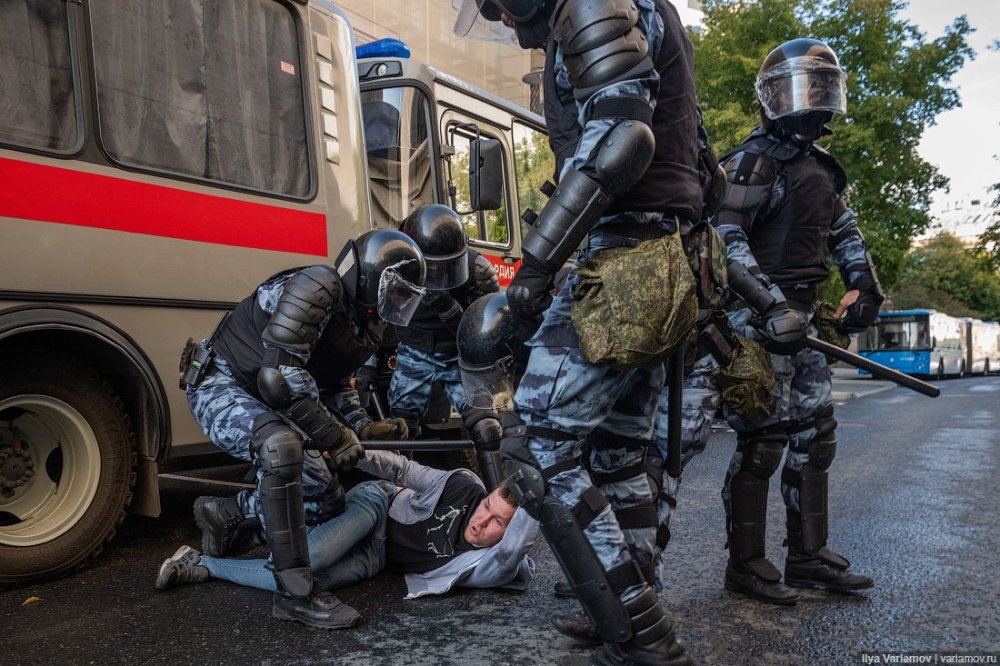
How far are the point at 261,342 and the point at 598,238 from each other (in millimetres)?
1585

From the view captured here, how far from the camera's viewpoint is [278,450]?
3041mm

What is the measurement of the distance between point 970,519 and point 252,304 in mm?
3959

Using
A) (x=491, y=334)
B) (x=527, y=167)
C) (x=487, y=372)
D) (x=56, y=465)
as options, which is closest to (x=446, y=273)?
(x=487, y=372)

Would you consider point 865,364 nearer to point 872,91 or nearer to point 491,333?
point 491,333

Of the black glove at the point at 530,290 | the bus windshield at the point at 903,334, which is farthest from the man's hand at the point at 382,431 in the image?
the bus windshield at the point at 903,334

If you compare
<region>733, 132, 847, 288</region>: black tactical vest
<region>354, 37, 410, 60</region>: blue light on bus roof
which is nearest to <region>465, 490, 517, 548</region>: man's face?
<region>733, 132, 847, 288</region>: black tactical vest

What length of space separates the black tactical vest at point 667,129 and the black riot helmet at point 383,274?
3.61 feet

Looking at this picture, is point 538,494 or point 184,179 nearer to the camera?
point 538,494

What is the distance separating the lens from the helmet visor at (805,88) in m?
3.33

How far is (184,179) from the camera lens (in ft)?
13.0

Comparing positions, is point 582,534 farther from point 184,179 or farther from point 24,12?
point 24,12

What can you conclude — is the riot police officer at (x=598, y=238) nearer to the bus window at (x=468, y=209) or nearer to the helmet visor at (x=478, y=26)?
the helmet visor at (x=478, y=26)

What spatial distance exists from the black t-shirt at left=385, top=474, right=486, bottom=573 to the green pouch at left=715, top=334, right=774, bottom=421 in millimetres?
1138

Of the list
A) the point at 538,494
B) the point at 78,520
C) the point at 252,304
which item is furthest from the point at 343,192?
the point at 538,494
